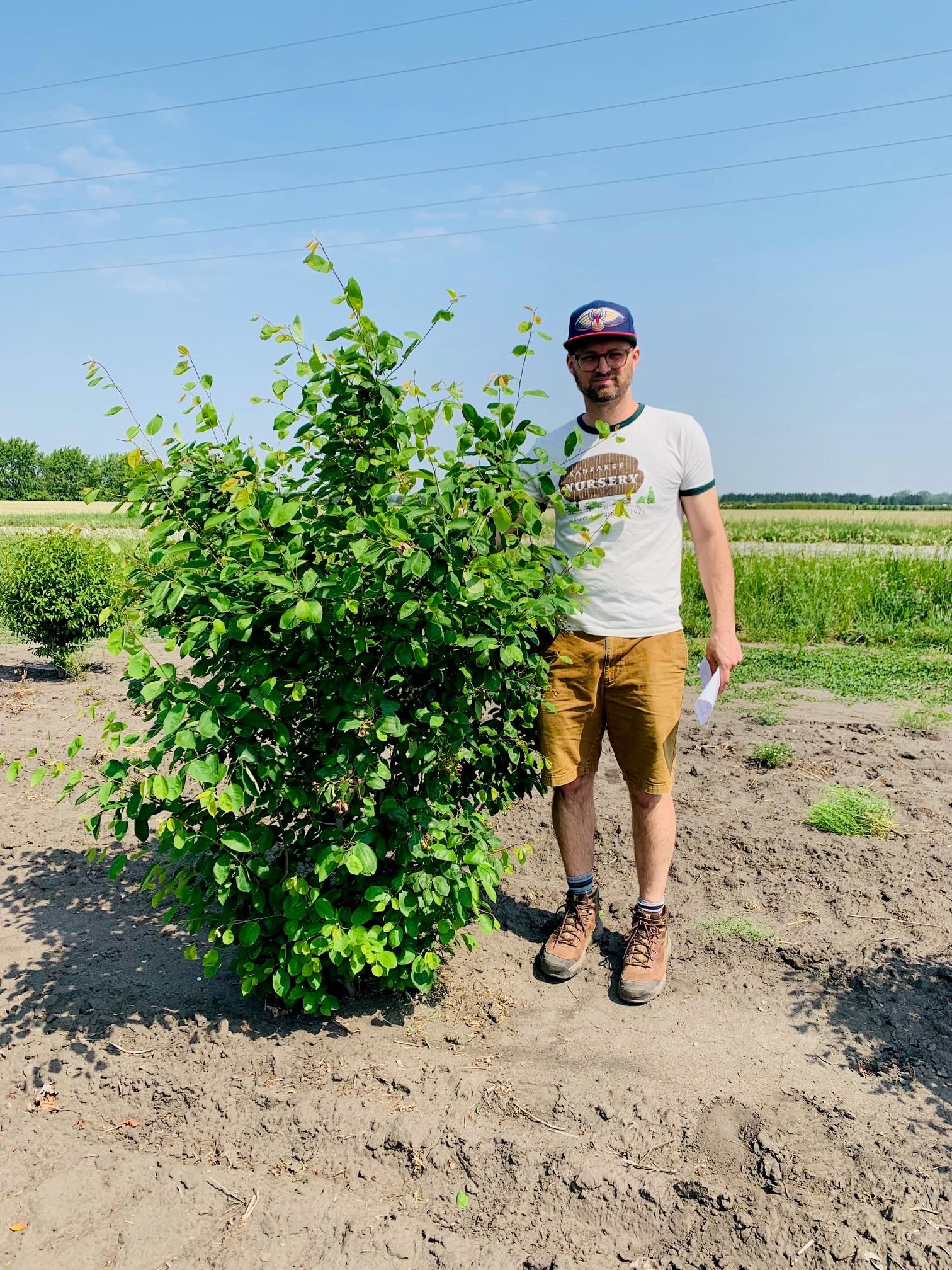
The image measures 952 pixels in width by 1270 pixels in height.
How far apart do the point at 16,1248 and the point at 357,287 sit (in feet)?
8.05

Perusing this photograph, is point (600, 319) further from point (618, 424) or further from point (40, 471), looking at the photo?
point (40, 471)

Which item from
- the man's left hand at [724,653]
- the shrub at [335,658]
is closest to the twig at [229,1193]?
the shrub at [335,658]

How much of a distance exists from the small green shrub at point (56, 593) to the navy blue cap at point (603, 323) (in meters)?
5.27

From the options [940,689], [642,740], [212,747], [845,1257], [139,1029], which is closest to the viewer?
[845,1257]

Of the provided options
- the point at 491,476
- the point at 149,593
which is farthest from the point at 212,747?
the point at 491,476

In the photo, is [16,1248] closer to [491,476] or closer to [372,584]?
[372,584]

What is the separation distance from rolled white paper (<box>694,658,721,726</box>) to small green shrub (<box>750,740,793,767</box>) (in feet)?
6.73

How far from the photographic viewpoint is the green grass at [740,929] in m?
3.30

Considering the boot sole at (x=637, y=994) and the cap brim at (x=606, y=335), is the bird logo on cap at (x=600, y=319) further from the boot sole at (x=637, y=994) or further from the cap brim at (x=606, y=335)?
the boot sole at (x=637, y=994)

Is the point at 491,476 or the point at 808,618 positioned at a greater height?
the point at 491,476

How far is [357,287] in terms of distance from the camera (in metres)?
2.19

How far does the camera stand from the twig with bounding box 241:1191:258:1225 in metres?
2.16

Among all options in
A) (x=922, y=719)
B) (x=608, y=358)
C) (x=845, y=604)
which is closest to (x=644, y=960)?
(x=608, y=358)

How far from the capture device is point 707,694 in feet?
9.39
